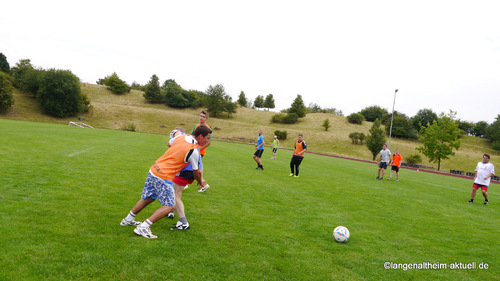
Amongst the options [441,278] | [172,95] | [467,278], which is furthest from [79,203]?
[172,95]

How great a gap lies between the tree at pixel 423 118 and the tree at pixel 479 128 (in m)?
12.6

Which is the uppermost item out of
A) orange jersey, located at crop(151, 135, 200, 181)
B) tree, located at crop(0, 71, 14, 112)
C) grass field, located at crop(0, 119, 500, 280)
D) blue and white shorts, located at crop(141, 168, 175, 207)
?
tree, located at crop(0, 71, 14, 112)

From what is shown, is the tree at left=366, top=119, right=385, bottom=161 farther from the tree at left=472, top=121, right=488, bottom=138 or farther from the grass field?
the tree at left=472, top=121, right=488, bottom=138

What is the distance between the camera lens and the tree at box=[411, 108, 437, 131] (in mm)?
73431

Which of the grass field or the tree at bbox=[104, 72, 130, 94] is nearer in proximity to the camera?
the grass field

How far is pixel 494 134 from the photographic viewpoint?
2611 inches

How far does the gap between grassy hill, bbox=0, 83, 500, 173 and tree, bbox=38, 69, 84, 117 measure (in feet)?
6.64

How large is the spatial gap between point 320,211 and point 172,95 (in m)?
84.8

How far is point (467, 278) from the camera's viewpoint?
4512mm

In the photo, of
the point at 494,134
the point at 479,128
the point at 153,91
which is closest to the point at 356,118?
the point at 494,134

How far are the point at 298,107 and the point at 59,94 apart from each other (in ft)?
199

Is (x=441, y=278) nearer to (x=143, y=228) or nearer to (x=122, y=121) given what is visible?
(x=143, y=228)

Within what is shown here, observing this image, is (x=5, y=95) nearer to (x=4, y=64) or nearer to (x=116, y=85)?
(x=4, y=64)

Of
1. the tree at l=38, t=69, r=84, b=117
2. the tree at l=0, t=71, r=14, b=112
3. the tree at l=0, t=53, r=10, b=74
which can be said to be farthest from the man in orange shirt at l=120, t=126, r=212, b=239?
the tree at l=0, t=53, r=10, b=74
